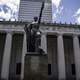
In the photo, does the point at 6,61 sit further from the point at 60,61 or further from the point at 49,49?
the point at 49,49

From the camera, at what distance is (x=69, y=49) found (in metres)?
30.6

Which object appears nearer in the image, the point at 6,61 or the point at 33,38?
the point at 33,38

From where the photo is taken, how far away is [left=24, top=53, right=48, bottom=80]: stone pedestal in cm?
738

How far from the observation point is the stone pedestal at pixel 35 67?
291 inches

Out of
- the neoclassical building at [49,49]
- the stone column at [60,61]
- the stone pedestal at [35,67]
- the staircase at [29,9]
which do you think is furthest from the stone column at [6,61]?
the staircase at [29,9]

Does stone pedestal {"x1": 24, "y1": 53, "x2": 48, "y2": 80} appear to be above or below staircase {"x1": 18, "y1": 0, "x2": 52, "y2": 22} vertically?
below

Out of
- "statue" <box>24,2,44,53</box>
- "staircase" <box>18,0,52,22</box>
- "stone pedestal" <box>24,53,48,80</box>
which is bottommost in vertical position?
"stone pedestal" <box>24,53,48,80</box>

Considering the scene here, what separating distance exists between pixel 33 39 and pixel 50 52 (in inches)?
848

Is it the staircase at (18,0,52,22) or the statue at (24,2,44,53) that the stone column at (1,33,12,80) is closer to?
the statue at (24,2,44,53)

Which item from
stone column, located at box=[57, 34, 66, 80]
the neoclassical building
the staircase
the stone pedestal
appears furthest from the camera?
the staircase

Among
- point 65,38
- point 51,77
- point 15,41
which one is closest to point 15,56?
point 15,41

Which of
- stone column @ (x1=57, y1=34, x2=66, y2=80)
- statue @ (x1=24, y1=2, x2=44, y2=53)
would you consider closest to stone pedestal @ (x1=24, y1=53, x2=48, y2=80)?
statue @ (x1=24, y1=2, x2=44, y2=53)

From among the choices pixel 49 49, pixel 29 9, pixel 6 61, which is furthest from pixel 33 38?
pixel 29 9

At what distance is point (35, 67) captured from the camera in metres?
7.51
